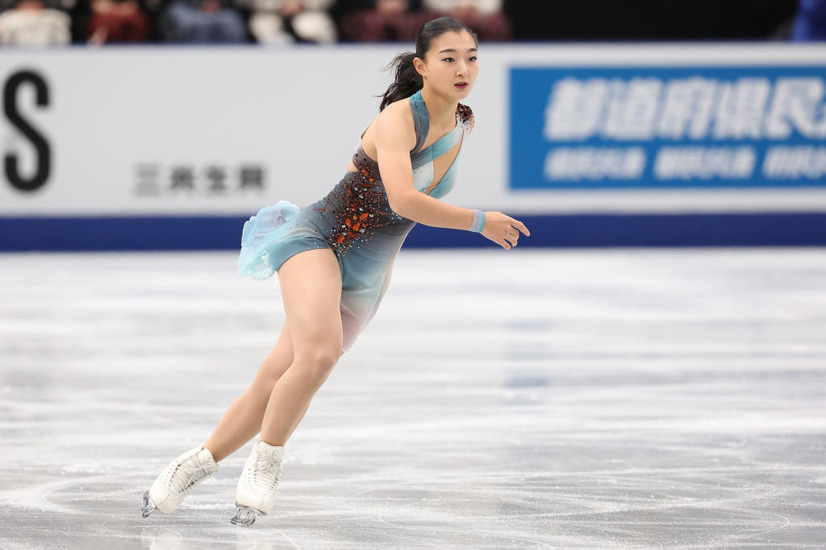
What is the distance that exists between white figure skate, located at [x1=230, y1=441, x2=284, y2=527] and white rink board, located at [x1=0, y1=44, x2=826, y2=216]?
7.02 m

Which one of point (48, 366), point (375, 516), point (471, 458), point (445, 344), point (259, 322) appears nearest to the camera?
point (375, 516)

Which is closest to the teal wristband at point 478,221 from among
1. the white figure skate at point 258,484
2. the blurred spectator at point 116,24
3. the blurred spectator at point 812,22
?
the white figure skate at point 258,484

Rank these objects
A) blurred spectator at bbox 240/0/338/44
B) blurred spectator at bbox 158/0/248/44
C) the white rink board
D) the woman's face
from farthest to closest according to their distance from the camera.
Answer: blurred spectator at bbox 240/0/338/44
blurred spectator at bbox 158/0/248/44
the white rink board
the woman's face

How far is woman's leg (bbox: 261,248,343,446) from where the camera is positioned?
281cm

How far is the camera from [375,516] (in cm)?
295

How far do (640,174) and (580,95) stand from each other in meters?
0.75

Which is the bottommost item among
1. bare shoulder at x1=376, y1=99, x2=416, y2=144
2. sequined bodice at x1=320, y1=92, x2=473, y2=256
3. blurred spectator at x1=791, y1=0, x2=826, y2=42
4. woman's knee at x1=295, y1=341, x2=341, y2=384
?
blurred spectator at x1=791, y1=0, x2=826, y2=42

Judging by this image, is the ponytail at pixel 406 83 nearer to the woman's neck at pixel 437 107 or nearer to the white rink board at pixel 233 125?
the woman's neck at pixel 437 107

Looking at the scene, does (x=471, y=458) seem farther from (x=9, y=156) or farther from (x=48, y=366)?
(x=9, y=156)

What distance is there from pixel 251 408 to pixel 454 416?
1280mm

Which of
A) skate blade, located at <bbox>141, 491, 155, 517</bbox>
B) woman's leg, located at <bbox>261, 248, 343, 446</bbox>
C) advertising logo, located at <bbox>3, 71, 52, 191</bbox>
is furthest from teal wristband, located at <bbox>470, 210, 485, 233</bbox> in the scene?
advertising logo, located at <bbox>3, 71, 52, 191</bbox>


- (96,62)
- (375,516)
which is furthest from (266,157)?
(375,516)

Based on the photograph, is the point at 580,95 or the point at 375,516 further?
the point at 580,95

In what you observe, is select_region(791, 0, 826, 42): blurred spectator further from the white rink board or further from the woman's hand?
the woman's hand
